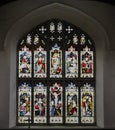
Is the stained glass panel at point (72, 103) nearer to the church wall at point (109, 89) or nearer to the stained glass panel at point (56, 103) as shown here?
the stained glass panel at point (56, 103)

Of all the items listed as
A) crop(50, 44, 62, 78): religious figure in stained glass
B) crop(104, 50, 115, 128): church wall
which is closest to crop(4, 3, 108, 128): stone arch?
crop(104, 50, 115, 128): church wall

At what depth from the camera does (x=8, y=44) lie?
32.0ft

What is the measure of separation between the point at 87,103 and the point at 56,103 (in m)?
0.77

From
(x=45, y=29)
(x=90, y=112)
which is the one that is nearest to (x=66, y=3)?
(x=45, y=29)

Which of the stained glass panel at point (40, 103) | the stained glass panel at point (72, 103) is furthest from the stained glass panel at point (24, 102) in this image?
the stained glass panel at point (72, 103)

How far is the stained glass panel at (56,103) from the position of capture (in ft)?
33.2

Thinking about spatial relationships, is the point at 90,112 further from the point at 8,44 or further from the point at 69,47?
the point at 8,44

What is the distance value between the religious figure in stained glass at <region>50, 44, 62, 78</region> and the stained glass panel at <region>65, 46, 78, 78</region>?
0.18 meters

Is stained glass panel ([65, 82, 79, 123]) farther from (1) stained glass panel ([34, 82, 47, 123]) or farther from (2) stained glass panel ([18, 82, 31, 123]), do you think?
(2) stained glass panel ([18, 82, 31, 123])

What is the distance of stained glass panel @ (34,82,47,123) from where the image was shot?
10133 mm

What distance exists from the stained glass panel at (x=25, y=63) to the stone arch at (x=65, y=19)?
0.98ft

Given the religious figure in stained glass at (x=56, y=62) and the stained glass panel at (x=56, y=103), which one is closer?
the stained glass panel at (x=56, y=103)

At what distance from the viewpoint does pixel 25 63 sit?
10.3m

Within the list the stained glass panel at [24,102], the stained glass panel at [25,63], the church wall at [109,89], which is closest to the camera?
the church wall at [109,89]
